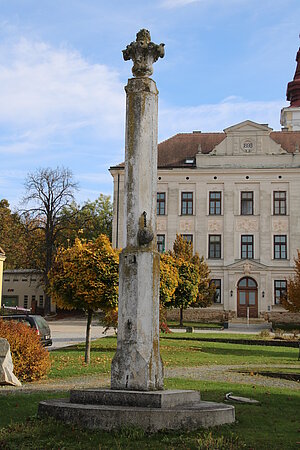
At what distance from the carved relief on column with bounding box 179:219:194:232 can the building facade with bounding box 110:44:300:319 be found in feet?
0.29

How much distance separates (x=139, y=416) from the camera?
7.11 metres

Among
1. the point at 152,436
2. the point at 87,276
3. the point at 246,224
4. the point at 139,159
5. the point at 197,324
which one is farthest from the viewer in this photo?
the point at 246,224

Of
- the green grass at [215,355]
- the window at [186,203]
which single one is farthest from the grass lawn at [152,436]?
the window at [186,203]

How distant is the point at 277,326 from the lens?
4762 cm

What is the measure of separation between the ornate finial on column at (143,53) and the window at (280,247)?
144 feet

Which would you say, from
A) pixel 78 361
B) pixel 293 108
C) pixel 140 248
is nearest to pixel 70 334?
pixel 78 361

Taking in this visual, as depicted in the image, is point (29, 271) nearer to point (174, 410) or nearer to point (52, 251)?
point (52, 251)

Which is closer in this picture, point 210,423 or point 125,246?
point 210,423

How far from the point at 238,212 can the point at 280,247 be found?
183 inches

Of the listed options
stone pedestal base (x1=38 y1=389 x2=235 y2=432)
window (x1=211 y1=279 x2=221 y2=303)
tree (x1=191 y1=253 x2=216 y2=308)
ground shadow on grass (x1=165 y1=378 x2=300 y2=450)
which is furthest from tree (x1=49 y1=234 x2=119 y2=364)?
window (x1=211 y1=279 x2=221 y2=303)

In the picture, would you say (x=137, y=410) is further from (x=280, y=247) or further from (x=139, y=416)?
(x=280, y=247)

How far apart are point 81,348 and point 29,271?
38.8m

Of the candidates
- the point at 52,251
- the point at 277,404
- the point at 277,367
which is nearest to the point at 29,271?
the point at 52,251

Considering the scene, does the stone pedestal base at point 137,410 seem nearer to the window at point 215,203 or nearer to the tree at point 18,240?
the window at point 215,203
